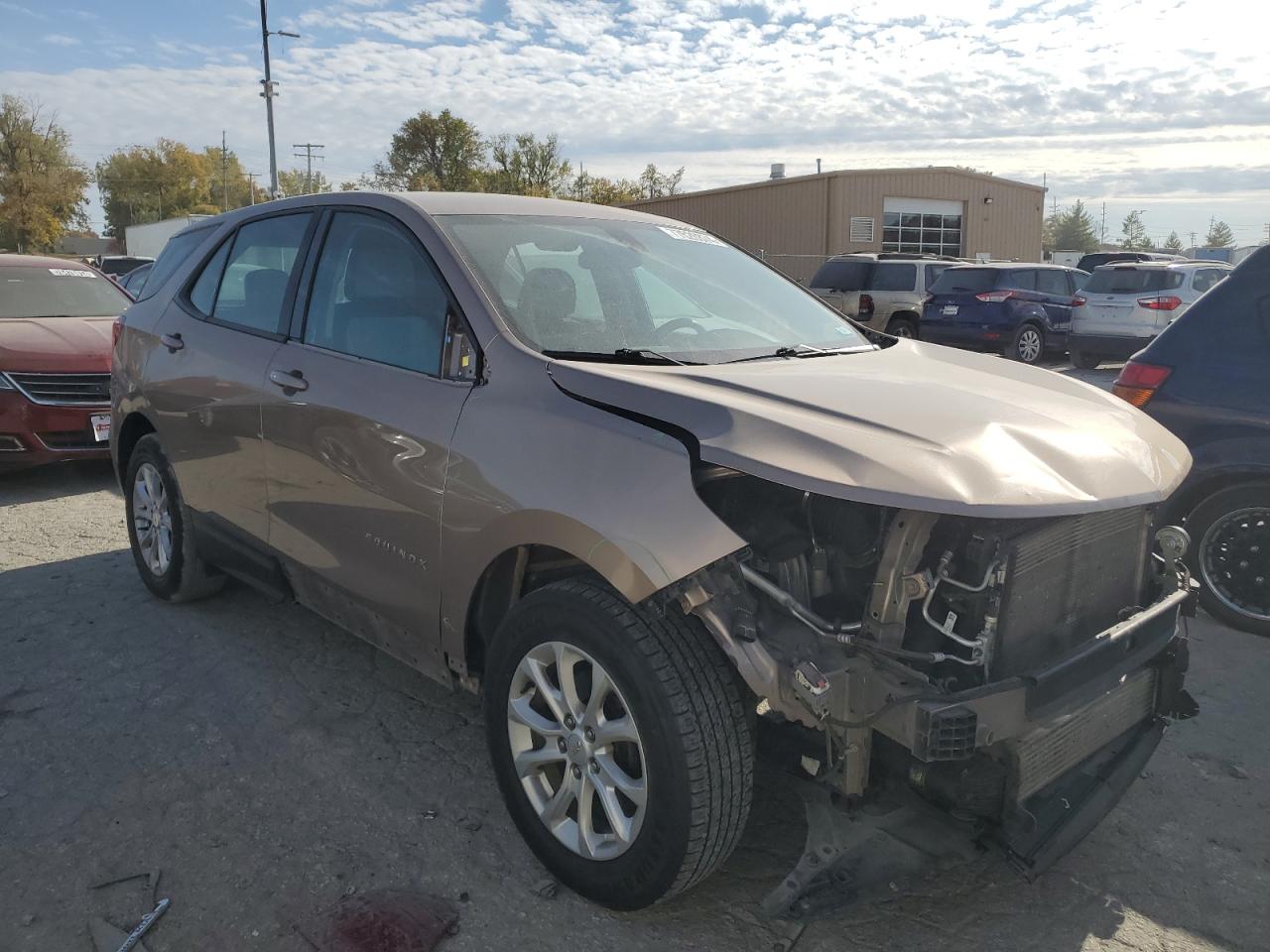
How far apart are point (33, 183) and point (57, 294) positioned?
5709 cm

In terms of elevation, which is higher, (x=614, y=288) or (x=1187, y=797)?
(x=614, y=288)

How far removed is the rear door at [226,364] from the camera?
389 cm

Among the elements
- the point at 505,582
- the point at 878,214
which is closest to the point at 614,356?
the point at 505,582

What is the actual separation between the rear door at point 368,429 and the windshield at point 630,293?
22 cm

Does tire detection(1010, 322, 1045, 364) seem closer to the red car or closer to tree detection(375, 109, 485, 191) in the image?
the red car

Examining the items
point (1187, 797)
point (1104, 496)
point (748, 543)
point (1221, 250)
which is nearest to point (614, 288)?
point (748, 543)

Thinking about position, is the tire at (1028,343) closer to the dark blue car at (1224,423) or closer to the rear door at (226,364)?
the dark blue car at (1224,423)

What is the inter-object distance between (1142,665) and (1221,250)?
48.4 metres

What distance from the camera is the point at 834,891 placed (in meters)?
2.37

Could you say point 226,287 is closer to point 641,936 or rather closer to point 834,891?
point 641,936

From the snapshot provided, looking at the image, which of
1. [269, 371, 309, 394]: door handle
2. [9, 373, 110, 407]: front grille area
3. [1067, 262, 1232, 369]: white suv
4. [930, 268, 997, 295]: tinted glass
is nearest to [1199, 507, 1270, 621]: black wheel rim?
[269, 371, 309, 394]: door handle

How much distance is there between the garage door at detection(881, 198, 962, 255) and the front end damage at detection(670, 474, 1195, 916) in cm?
3275

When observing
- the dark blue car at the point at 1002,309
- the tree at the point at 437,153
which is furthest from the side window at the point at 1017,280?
the tree at the point at 437,153

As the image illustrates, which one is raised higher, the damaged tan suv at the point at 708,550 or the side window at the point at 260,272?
the side window at the point at 260,272
